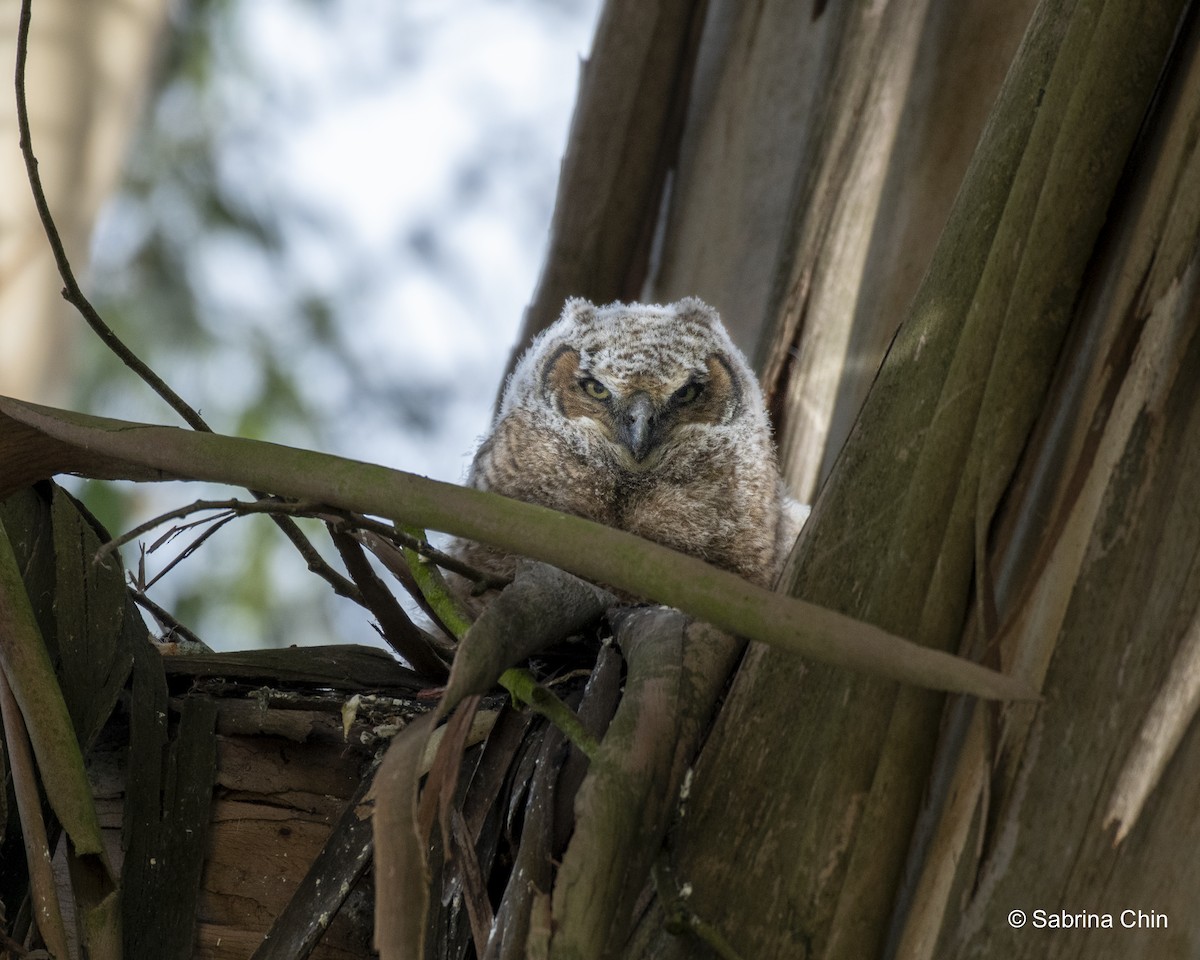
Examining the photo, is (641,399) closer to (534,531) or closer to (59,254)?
(59,254)

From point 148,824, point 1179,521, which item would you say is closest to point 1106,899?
point 1179,521

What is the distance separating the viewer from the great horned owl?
8.50ft

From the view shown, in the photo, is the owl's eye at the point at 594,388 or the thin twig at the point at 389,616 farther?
the owl's eye at the point at 594,388

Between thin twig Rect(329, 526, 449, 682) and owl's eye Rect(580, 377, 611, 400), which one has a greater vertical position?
owl's eye Rect(580, 377, 611, 400)

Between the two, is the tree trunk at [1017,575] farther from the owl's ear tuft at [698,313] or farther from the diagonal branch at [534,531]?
the owl's ear tuft at [698,313]

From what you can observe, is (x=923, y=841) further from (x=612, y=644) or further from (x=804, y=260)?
(x=804, y=260)

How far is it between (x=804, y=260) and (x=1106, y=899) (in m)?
2.06

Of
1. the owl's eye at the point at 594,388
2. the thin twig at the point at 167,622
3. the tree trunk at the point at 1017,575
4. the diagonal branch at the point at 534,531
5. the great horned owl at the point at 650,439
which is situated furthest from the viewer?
the owl's eye at the point at 594,388

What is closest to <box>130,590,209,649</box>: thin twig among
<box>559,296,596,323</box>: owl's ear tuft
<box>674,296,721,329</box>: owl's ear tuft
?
<box>559,296,596,323</box>: owl's ear tuft

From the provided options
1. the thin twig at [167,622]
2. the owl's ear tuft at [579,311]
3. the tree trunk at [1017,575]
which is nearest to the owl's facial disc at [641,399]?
the owl's ear tuft at [579,311]

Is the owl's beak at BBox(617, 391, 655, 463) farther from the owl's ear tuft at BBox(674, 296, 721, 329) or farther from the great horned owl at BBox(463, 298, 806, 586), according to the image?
the owl's ear tuft at BBox(674, 296, 721, 329)

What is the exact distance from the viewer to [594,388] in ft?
9.54

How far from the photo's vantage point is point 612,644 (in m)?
1.50

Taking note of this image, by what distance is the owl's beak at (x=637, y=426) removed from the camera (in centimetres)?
272
